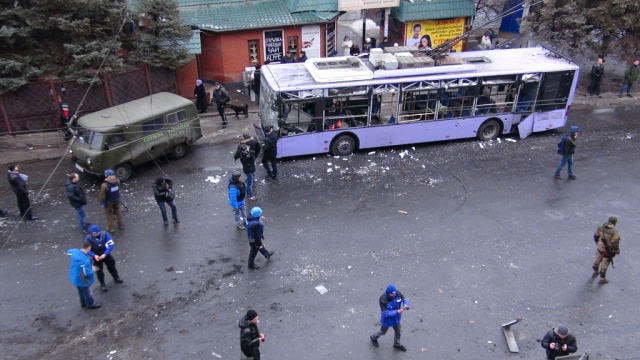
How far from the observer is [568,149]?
519 inches

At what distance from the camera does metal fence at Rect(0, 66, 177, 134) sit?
53.8 ft

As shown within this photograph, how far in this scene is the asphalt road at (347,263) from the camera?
8648mm

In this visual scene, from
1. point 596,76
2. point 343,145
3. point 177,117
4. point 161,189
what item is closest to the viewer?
point 161,189

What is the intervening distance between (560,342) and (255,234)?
5.56 m

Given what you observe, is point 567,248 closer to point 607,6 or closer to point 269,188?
point 269,188

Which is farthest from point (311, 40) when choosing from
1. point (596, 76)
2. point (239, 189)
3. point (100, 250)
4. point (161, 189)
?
point (100, 250)

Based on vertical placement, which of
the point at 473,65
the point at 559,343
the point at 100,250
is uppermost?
the point at 473,65

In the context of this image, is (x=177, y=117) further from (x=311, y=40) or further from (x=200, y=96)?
(x=311, y=40)

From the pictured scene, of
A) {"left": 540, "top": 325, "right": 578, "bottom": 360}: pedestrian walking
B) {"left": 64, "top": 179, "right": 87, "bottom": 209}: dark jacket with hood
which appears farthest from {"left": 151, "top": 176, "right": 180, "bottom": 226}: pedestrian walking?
{"left": 540, "top": 325, "right": 578, "bottom": 360}: pedestrian walking

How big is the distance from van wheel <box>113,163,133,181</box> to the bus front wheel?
594 centimetres

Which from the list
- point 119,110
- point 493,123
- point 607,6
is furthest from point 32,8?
point 607,6

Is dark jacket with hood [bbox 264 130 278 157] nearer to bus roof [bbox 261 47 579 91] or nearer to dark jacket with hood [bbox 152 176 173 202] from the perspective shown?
bus roof [bbox 261 47 579 91]

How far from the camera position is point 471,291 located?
9.70m

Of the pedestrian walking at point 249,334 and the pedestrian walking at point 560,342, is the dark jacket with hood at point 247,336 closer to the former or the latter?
the pedestrian walking at point 249,334
